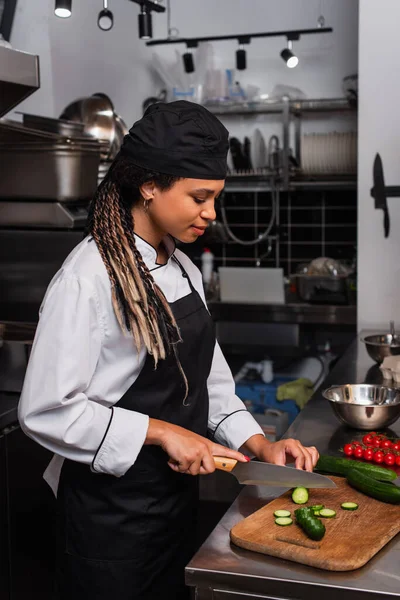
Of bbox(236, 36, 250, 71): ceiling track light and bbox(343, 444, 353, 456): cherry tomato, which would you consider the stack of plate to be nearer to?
bbox(236, 36, 250, 71): ceiling track light

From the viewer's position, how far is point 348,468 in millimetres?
1772

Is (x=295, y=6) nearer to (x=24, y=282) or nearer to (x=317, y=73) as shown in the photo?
(x=317, y=73)

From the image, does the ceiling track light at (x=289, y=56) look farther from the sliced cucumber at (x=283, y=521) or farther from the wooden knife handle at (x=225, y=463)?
the sliced cucumber at (x=283, y=521)

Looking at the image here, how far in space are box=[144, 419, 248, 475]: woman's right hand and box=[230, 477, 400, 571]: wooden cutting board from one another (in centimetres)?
14

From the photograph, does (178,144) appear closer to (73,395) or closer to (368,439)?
(73,395)

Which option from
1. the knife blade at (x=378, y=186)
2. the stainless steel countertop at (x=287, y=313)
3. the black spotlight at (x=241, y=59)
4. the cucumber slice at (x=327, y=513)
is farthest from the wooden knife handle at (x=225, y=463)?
the black spotlight at (x=241, y=59)

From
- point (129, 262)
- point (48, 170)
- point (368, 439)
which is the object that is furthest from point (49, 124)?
point (368, 439)

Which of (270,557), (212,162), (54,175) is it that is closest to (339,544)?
(270,557)

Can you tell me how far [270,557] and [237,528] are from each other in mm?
96

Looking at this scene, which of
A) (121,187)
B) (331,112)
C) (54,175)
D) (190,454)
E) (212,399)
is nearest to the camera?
(190,454)

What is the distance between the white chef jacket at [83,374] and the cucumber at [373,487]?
18.7 inches

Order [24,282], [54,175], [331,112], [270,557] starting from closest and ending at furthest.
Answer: [270,557] < [54,175] < [24,282] < [331,112]

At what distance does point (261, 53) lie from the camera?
5.70 metres

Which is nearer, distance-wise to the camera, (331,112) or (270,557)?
(270,557)
